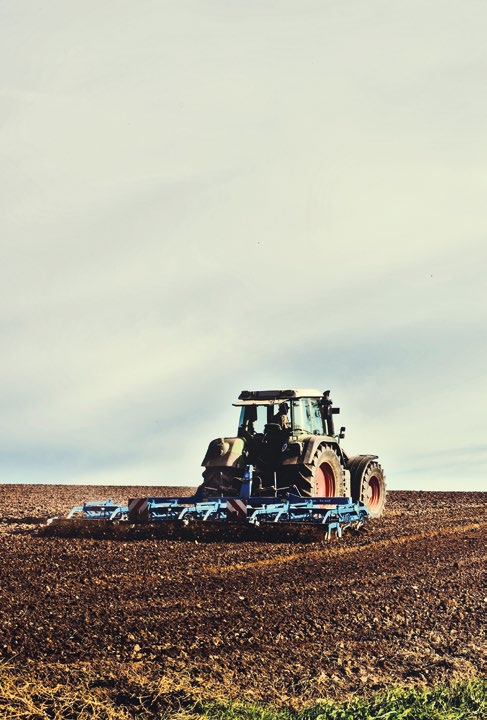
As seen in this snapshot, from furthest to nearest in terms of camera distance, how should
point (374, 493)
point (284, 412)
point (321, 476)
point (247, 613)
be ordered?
point (374, 493) < point (284, 412) < point (321, 476) < point (247, 613)

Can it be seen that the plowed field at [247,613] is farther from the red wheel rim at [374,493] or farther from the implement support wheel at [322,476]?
the red wheel rim at [374,493]

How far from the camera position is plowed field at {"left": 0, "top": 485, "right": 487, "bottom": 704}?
235 inches

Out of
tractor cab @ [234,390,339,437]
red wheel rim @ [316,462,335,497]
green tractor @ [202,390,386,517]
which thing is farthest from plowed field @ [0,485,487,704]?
tractor cab @ [234,390,339,437]

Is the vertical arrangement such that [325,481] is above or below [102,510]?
above

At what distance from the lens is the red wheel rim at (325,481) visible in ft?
49.2

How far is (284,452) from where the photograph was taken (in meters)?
14.3

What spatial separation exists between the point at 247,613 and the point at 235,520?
5554mm

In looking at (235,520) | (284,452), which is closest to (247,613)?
(235,520)

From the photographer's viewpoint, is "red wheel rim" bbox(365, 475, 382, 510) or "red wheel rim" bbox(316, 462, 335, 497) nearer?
"red wheel rim" bbox(316, 462, 335, 497)

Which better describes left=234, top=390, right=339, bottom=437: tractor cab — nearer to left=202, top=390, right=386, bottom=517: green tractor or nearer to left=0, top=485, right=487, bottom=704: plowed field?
left=202, top=390, right=386, bottom=517: green tractor

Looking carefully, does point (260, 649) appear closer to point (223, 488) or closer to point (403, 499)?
point (223, 488)

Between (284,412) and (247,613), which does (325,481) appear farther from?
(247,613)

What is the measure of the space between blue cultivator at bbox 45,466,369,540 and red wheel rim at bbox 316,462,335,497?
94 cm

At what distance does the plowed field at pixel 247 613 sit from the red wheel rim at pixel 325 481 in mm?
2241
